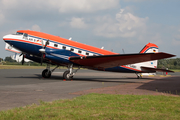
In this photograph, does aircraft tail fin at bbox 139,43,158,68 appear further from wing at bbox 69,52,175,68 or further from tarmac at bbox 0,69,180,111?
wing at bbox 69,52,175,68

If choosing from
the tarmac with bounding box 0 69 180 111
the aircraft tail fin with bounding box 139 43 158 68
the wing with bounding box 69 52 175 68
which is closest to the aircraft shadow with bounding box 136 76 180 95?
the tarmac with bounding box 0 69 180 111

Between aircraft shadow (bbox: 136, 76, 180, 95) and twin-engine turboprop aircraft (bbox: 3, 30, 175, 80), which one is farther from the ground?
twin-engine turboprop aircraft (bbox: 3, 30, 175, 80)

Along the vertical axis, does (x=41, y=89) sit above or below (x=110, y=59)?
below

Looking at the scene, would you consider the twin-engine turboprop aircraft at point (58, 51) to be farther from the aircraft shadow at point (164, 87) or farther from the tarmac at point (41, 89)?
the aircraft shadow at point (164, 87)

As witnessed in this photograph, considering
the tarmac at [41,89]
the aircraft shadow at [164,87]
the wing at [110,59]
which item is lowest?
the tarmac at [41,89]

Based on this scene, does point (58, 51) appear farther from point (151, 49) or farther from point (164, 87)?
point (151, 49)

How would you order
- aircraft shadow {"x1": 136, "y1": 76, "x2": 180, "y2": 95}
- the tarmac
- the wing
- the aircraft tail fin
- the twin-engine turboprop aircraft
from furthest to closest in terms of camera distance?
the aircraft tail fin → the twin-engine turboprop aircraft → the wing → aircraft shadow {"x1": 136, "y1": 76, "x2": 180, "y2": 95} → the tarmac

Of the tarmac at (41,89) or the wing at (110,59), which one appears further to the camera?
the wing at (110,59)

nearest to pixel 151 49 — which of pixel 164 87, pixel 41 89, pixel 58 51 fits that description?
pixel 164 87

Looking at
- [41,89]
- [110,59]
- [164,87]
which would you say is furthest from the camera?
[110,59]

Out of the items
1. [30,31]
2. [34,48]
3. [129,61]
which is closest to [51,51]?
[34,48]

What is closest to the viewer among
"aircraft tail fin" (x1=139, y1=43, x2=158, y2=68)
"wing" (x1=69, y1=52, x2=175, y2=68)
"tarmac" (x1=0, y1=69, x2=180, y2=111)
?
"tarmac" (x1=0, y1=69, x2=180, y2=111)

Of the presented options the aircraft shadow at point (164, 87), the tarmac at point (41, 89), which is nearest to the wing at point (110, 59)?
the tarmac at point (41, 89)

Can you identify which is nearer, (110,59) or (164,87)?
(164,87)
